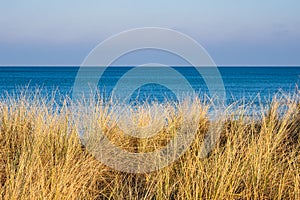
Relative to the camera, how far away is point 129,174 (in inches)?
181

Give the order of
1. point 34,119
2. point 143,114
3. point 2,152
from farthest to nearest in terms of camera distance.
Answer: point 143,114 → point 34,119 → point 2,152

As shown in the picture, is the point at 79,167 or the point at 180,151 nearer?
the point at 79,167

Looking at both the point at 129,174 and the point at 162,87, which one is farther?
the point at 162,87

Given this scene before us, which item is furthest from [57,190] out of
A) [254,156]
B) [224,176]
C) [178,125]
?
[178,125]

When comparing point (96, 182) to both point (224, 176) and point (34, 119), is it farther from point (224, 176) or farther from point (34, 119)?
point (34, 119)

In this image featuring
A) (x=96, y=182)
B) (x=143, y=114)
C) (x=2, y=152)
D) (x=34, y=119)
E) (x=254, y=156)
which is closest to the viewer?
(x=254, y=156)

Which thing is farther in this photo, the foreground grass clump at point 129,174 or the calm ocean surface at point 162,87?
the calm ocean surface at point 162,87

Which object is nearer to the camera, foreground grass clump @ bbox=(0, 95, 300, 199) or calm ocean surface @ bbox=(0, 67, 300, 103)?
foreground grass clump @ bbox=(0, 95, 300, 199)

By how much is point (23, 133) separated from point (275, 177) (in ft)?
8.64

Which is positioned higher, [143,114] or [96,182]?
[143,114]

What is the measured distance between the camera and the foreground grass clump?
3697 millimetres

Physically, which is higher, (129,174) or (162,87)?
(162,87)

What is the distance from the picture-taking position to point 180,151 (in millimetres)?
4836

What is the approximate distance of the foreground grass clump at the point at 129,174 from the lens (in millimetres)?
3697
